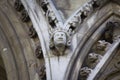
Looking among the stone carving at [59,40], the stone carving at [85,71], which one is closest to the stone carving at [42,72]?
the stone carving at [59,40]

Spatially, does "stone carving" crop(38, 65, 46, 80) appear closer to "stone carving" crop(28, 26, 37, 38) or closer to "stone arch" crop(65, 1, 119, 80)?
"stone arch" crop(65, 1, 119, 80)

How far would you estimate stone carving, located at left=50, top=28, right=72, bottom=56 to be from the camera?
18.7ft

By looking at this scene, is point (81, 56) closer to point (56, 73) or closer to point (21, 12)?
point (56, 73)

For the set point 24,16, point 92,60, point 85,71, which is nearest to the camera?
point 85,71

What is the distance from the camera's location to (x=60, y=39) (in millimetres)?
5695

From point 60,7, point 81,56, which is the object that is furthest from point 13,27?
point 81,56

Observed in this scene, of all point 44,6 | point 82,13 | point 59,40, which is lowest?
point 59,40

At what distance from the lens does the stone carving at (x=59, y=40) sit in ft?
18.7

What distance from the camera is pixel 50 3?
616 cm

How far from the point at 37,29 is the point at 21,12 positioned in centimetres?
48

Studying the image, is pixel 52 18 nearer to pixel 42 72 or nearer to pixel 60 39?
pixel 60 39

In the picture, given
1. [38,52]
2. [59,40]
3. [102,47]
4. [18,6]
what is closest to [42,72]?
[38,52]

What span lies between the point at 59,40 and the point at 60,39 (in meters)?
0.01

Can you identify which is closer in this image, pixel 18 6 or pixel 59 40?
pixel 59 40
